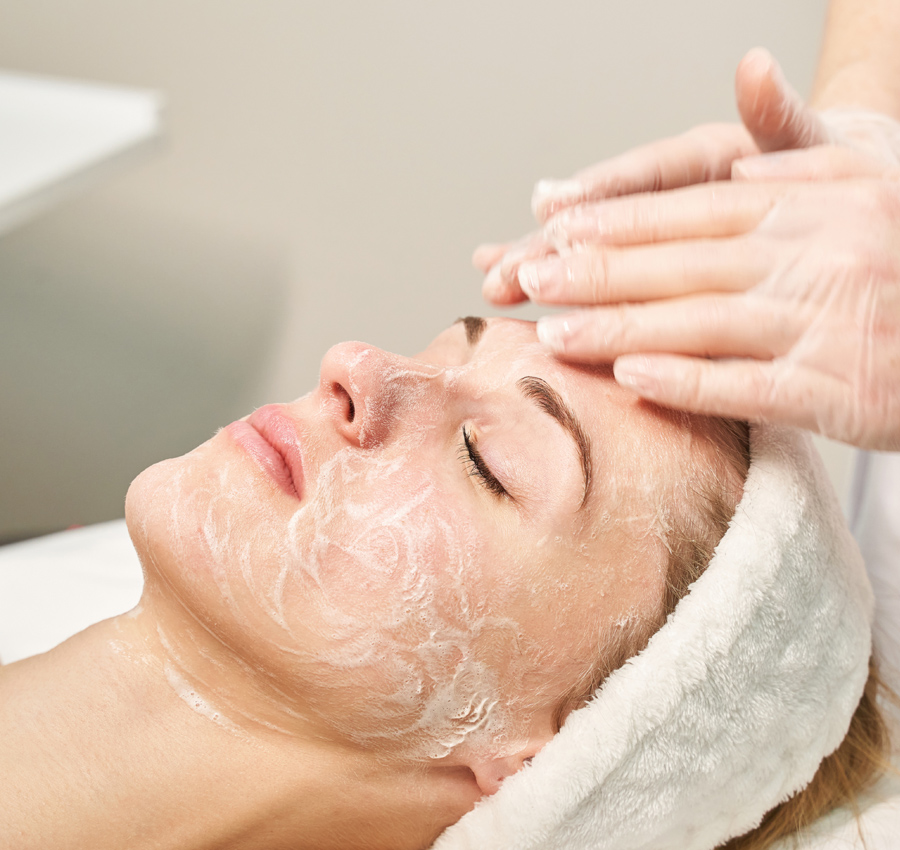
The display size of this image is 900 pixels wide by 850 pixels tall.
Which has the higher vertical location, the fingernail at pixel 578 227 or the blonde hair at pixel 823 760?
the fingernail at pixel 578 227

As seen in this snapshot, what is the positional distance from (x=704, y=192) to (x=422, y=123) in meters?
1.38

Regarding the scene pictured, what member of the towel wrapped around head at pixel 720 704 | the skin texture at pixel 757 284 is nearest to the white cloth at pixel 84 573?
the towel wrapped around head at pixel 720 704

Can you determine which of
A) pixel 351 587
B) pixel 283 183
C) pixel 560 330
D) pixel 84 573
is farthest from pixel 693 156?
pixel 283 183

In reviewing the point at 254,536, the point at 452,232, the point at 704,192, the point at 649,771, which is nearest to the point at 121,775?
the point at 254,536

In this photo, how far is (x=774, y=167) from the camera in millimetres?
809

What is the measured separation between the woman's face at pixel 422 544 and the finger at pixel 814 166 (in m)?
0.29

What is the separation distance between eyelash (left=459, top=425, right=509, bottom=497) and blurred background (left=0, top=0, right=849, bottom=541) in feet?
4.60

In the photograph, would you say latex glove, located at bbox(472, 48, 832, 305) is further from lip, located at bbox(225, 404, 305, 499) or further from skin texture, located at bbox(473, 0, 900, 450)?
lip, located at bbox(225, 404, 305, 499)

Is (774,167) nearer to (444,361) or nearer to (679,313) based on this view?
(679,313)

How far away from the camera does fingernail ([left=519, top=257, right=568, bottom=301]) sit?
81 centimetres

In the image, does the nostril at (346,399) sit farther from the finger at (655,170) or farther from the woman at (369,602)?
the finger at (655,170)

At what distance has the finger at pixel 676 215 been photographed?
30.5 inches

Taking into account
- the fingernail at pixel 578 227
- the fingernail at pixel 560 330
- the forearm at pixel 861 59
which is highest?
the forearm at pixel 861 59

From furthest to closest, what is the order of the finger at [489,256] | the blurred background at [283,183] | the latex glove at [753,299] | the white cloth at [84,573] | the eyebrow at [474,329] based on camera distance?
the blurred background at [283,183] → the white cloth at [84,573] → the finger at [489,256] → the eyebrow at [474,329] → the latex glove at [753,299]
